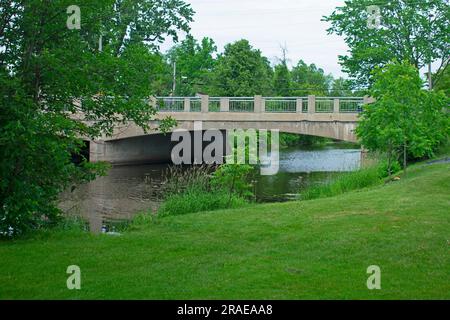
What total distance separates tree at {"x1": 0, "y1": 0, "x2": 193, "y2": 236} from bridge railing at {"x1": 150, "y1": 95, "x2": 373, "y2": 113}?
16001 mm

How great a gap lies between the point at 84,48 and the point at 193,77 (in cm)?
5068

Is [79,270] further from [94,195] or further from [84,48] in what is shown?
[94,195]

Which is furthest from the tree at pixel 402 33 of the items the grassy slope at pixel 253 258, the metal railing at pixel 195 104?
the grassy slope at pixel 253 258

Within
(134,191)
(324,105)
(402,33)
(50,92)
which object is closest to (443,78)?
(402,33)

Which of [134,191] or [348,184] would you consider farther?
[134,191]

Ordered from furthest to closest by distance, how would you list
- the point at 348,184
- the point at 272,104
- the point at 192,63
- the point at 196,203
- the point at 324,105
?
the point at 192,63 → the point at 272,104 → the point at 324,105 → the point at 348,184 → the point at 196,203

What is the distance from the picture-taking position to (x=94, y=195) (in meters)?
20.7

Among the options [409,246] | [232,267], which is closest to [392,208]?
[409,246]

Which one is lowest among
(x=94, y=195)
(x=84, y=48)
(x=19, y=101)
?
(x=94, y=195)

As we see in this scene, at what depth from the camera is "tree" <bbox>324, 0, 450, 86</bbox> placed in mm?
30172

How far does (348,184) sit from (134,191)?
8435mm

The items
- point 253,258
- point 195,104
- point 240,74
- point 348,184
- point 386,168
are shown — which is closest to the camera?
point 253,258

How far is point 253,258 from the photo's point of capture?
7.23m

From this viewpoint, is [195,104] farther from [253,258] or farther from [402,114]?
[253,258]
